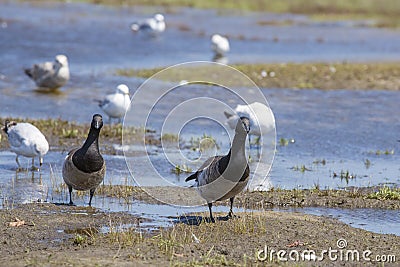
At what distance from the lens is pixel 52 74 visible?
20719 millimetres

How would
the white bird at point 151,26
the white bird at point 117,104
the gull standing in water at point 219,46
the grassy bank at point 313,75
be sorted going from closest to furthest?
1. the white bird at point 117,104
2. the grassy bank at point 313,75
3. the gull standing in water at point 219,46
4. the white bird at point 151,26

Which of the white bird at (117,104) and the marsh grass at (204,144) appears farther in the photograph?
the white bird at (117,104)

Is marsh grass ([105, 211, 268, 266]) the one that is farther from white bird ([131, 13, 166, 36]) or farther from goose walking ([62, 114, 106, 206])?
white bird ([131, 13, 166, 36])

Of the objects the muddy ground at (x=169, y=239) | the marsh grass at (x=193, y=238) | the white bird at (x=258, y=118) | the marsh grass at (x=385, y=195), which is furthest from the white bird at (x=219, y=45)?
the marsh grass at (x=193, y=238)

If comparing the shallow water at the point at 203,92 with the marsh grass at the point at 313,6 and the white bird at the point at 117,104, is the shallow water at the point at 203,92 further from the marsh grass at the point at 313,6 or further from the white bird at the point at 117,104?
the marsh grass at the point at 313,6

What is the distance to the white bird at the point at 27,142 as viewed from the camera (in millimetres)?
12719

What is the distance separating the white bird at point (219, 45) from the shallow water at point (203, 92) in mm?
472

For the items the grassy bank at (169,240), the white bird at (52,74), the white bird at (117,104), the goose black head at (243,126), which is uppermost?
the white bird at (52,74)

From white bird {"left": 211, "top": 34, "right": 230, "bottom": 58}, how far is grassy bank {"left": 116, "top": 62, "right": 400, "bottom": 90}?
80.0 inches

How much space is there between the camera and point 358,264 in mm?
8266

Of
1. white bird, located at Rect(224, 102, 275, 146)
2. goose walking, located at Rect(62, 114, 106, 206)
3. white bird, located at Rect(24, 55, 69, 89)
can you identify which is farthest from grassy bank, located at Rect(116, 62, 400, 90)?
goose walking, located at Rect(62, 114, 106, 206)

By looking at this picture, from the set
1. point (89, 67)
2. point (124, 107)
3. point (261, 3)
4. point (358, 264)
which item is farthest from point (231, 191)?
point (261, 3)

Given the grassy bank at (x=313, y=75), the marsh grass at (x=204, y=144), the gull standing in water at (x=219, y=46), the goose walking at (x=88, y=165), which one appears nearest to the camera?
the goose walking at (x=88, y=165)

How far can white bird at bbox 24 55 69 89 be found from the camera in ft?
68.0
